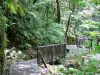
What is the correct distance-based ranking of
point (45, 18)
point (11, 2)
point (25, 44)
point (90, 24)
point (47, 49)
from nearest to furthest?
1. point (11, 2)
2. point (90, 24)
3. point (47, 49)
4. point (25, 44)
5. point (45, 18)

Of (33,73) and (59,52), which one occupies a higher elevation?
(33,73)

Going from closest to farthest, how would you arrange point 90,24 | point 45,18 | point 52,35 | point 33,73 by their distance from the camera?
point 90,24 → point 33,73 → point 52,35 → point 45,18

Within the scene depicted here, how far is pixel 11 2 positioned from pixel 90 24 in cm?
93

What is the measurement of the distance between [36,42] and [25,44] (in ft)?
2.71

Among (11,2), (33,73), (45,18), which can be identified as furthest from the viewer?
(45,18)

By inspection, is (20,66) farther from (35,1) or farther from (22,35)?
(35,1)

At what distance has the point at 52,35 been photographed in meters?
12.0

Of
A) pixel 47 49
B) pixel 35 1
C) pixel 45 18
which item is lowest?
pixel 47 49

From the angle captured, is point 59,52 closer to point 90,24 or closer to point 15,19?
point 15,19

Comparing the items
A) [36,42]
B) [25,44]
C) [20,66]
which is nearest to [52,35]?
[36,42]

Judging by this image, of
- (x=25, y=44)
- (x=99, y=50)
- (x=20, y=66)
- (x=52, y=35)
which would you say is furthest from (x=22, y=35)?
(x=99, y=50)

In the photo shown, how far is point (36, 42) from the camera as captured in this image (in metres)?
11.1

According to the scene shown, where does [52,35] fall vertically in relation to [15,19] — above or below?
below

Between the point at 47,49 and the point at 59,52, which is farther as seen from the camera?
the point at 59,52
